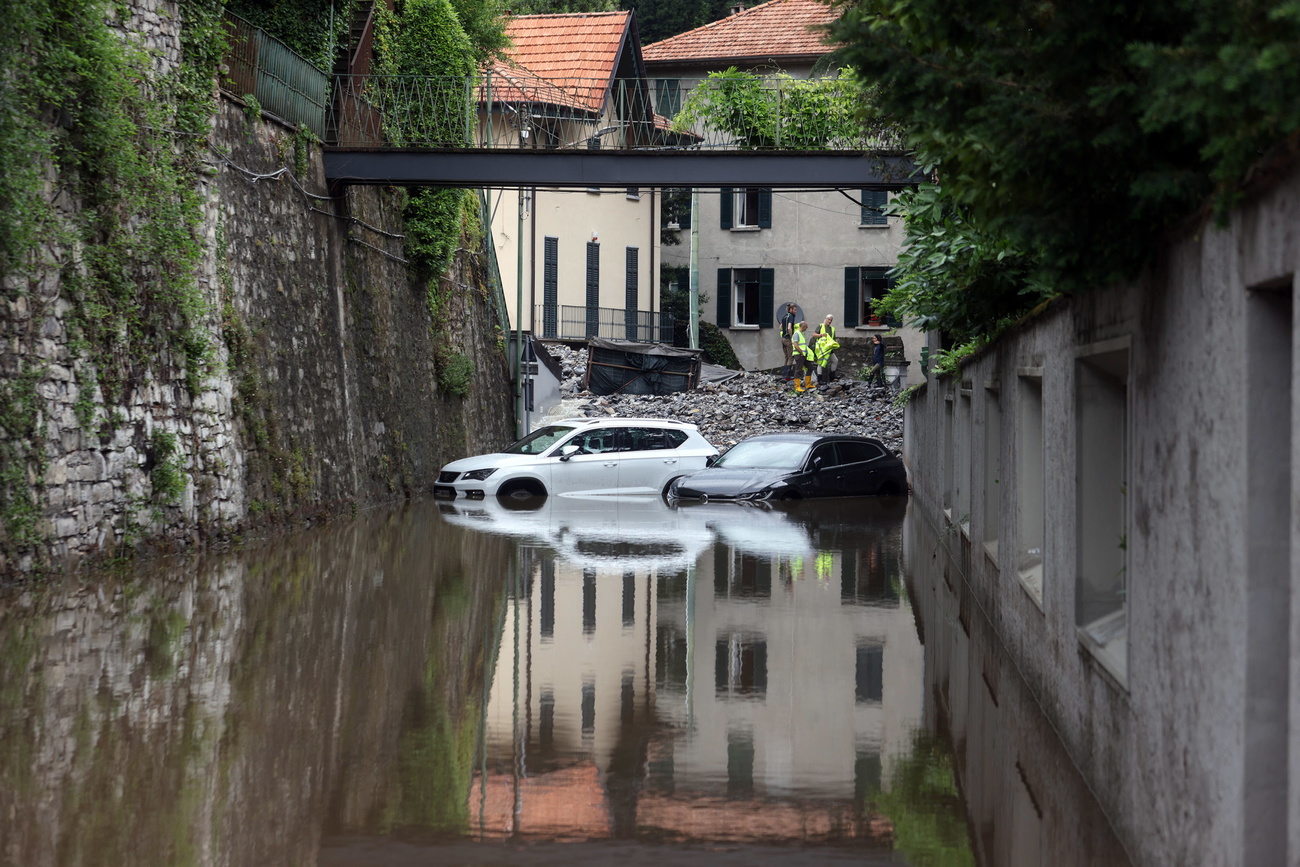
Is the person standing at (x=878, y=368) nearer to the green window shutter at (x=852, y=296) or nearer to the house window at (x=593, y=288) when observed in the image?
the green window shutter at (x=852, y=296)

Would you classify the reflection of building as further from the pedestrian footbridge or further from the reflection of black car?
the reflection of black car

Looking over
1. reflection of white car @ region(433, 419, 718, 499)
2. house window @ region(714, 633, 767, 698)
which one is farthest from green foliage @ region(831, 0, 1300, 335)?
reflection of white car @ region(433, 419, 718, 499)

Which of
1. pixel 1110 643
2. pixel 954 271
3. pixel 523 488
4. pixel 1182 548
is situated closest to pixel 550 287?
pixel 523 488

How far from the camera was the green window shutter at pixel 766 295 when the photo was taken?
162ft

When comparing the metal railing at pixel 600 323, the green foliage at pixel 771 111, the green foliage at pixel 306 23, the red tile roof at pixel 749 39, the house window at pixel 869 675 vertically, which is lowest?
the house window at pixel 869 675

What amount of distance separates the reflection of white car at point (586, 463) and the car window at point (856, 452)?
246 centimetres

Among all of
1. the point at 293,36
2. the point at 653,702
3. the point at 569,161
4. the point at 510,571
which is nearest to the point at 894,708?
the point at 653,702

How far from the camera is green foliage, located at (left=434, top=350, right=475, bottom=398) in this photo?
29312mm

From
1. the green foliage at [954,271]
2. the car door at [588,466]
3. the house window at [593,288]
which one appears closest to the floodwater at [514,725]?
the green foliage at [954,271]

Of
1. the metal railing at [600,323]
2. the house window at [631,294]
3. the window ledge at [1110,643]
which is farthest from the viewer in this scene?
the house window at [631,294]

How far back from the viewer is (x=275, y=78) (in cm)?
2108

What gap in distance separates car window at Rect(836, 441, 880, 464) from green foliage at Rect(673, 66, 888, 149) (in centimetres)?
607

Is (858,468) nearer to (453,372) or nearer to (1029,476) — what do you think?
(453,372)

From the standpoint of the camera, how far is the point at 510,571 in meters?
14.6
